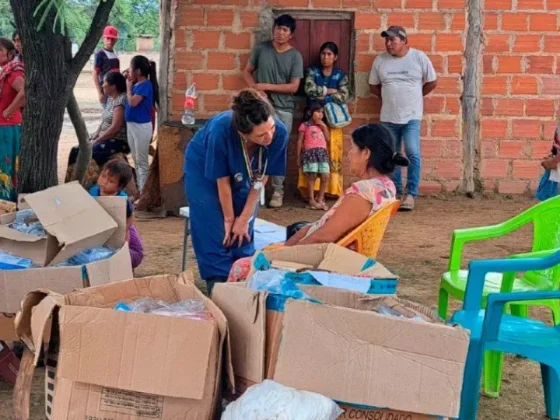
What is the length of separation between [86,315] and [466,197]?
6.75 m

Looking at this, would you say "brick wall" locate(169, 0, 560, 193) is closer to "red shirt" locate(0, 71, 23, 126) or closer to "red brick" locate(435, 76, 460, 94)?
"red brick" locate(435, 76, 460, 94)

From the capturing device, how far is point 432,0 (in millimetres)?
8484

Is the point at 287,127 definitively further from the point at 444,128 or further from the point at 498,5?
the point at 498,5

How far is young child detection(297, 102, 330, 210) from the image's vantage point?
8.30 m

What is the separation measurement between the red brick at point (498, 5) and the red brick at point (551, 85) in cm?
79

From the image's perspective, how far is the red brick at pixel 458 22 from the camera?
852 centimetres

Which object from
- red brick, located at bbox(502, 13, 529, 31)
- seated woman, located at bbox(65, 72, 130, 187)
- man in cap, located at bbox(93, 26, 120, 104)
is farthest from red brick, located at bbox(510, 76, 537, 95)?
man in cap, located at bbox(93, 26, 120, 104)

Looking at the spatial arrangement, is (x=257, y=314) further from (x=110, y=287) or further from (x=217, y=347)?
(x=110, y=287)

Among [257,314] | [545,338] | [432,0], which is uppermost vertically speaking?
[432,0]

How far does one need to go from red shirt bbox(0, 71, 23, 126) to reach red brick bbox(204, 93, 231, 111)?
1.95 m

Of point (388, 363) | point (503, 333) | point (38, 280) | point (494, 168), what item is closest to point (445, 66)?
point (494, 168)

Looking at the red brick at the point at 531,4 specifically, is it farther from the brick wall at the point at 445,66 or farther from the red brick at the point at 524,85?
the red brick at the point at 524,85

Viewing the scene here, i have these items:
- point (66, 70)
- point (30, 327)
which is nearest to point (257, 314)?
point (30, 327)

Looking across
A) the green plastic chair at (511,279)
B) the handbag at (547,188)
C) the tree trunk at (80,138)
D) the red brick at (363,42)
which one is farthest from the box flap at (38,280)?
the red brick at (363,42)
